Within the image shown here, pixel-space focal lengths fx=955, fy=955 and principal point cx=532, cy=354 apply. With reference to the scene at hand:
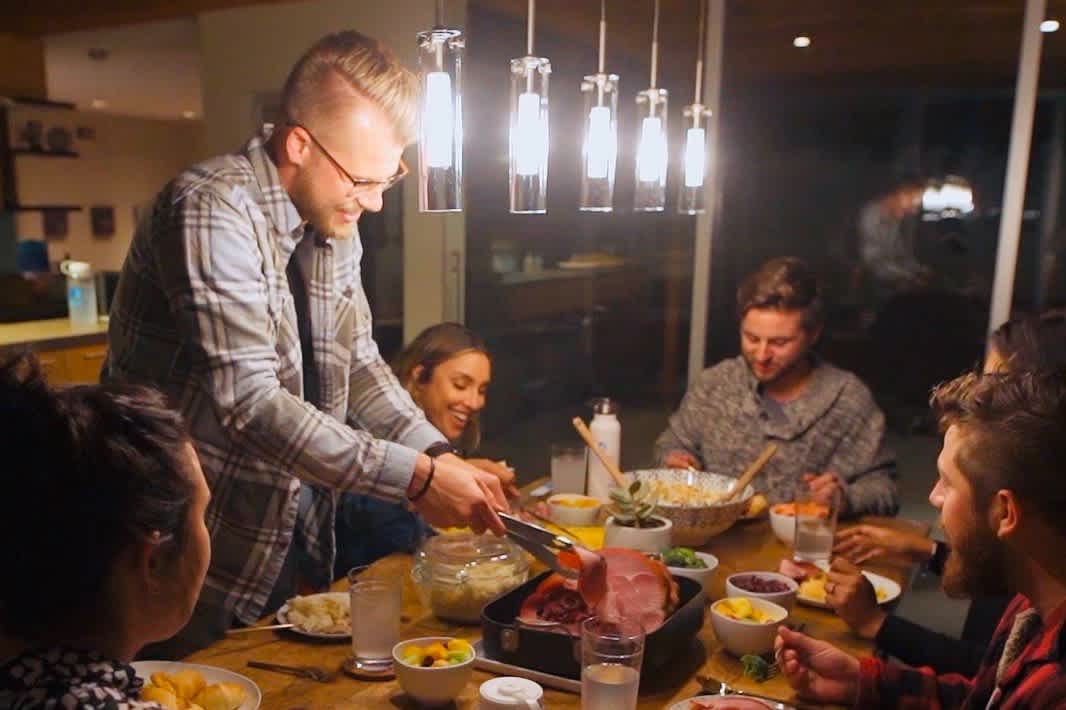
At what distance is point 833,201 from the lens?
4.62m

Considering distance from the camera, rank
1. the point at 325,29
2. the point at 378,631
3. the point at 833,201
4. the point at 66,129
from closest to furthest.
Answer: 1. the point at 378,631
2. the point at 325,29
3. the point at 833,201
4. the point at 66,129

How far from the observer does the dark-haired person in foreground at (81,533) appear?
3.02 feet

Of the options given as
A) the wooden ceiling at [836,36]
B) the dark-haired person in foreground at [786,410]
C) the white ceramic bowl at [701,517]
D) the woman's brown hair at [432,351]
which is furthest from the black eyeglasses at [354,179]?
the wooden ceiling at [836,36]

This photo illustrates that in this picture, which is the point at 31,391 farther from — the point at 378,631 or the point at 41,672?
the point at 378,631

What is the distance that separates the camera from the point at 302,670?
144cm

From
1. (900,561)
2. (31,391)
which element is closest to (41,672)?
(31,391)

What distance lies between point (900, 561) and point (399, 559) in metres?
1.07

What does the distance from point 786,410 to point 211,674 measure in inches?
69.9

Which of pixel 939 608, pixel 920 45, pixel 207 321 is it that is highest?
pixel 920 45

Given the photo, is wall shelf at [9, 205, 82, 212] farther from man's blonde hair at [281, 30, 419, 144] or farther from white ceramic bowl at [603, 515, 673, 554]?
white ceramic bowl at [603, 515, 673, 554]

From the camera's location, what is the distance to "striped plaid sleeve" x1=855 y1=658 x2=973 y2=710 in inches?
56.2

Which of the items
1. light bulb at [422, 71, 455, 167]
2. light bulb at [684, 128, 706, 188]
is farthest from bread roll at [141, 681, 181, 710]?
light bulb at [684, 128, 706, 188]

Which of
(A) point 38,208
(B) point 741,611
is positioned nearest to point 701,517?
(B) point 741,611

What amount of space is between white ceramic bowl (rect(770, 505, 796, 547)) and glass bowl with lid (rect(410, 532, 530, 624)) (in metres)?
0.73
